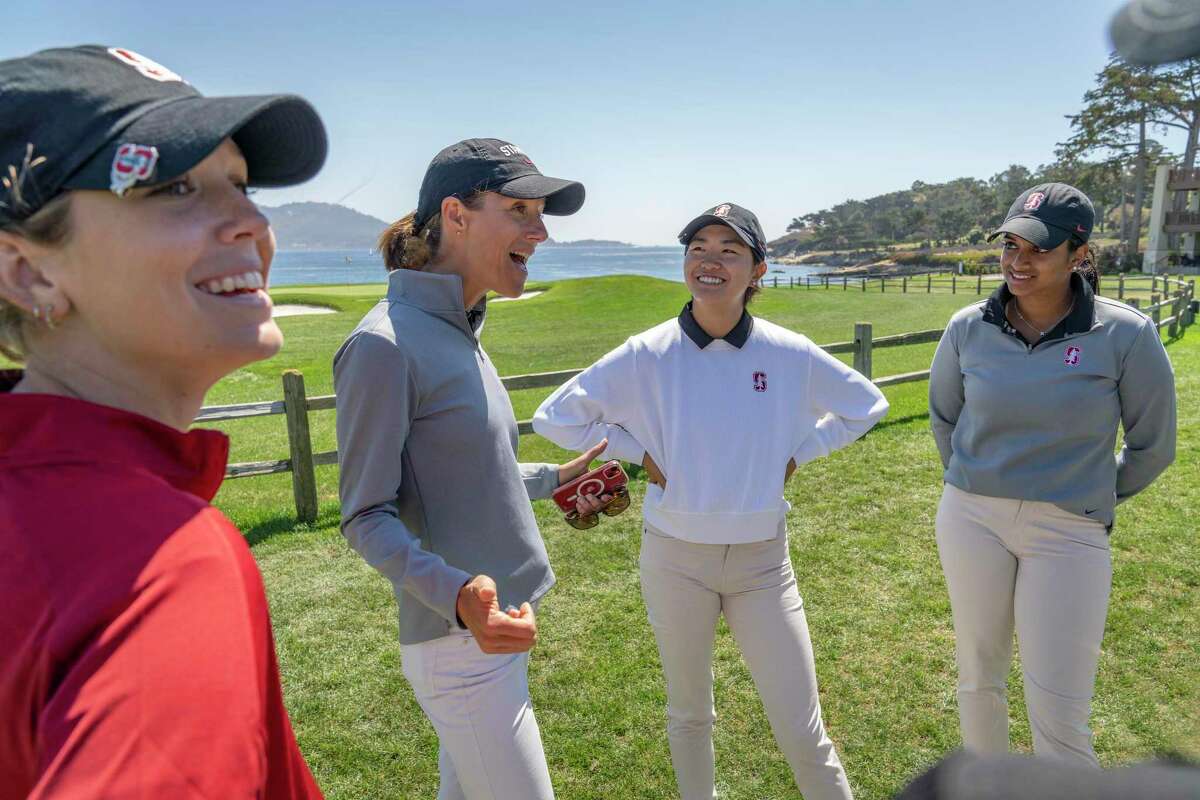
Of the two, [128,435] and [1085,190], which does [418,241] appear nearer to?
[128,435]

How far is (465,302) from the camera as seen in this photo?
242 cm

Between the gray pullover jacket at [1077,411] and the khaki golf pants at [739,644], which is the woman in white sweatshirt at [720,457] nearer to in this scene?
the khaki golf pants at [739,644]

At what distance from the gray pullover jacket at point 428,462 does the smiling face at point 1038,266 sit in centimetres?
223

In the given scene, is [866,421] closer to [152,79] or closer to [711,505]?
[711,505]

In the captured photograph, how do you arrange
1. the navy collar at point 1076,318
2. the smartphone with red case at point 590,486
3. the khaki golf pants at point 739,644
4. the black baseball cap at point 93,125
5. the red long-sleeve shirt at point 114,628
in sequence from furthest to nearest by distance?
the navy collar at point 1076,318, the smartphone with red case at point 590,486, the khaki golf pants at point 739,644, the black baseball cap at point 93,125, the red long-sleeve shirt at point 114,628

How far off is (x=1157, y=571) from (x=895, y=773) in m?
3.24

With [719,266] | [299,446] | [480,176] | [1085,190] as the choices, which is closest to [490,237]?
[480,176]

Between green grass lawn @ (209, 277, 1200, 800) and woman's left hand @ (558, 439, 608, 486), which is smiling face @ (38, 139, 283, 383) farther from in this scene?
woman's left hand @ (558, 439, 608, 486)

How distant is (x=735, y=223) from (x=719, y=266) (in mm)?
182

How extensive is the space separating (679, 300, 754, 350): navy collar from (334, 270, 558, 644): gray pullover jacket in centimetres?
104

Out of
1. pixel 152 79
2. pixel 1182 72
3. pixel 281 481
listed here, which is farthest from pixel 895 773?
pixel 281 481

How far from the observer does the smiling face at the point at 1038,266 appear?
3.08 m

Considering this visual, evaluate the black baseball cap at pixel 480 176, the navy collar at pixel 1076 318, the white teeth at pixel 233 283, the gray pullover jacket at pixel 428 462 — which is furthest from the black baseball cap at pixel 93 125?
the navy collar at pixel 1076 318

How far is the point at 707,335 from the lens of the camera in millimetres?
3104
